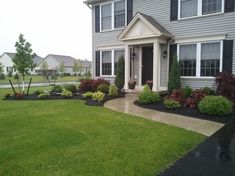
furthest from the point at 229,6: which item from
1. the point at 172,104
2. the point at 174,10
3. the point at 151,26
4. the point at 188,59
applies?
the point at 172,104

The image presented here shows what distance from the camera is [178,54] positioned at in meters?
11.9

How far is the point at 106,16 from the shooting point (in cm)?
1501

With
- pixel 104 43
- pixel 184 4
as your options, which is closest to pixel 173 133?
pixel 184 4

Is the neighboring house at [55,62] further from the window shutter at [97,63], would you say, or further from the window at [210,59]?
the window at [210,59]

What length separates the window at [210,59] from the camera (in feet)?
34.9

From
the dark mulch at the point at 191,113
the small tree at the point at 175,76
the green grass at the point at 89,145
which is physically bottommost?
the green grass at the point at 89,145

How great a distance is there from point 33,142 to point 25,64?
10784 mm

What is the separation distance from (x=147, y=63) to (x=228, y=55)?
4.57 meters

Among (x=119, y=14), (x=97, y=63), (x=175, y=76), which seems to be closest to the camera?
(x=175, y=76)

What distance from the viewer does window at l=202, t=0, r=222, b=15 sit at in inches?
415

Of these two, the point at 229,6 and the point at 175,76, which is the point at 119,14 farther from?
the point at 229,6

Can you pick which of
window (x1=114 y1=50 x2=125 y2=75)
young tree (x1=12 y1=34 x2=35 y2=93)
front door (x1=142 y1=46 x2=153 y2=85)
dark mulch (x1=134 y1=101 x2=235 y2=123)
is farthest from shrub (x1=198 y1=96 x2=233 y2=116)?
young tree (x1=12 y1=34 x2=35 y2=93)

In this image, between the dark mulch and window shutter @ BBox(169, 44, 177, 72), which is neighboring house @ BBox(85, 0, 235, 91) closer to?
window shutter @ BBox(169, 44, 177, 72)

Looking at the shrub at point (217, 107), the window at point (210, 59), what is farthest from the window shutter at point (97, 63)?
the shrub at point (217, 107)
